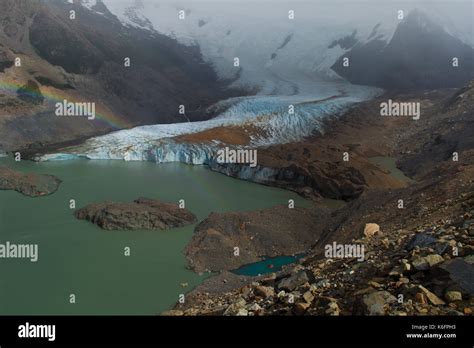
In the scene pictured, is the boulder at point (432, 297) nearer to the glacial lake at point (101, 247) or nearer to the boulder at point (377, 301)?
the boulder at point (377, 301)

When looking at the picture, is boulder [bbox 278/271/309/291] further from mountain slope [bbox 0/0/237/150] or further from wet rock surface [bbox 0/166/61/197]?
mountain slope [bbox 0/0/237/150]

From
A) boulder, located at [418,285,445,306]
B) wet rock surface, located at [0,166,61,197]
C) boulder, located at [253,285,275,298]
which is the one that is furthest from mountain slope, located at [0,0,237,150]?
boulder, located at [418,285,445,306]

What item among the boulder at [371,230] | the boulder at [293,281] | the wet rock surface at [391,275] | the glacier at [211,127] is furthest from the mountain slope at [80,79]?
the boulder at [293,281]

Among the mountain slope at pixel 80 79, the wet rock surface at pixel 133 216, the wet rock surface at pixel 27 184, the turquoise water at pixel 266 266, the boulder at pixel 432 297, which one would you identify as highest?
the mountain slope at pixel 80 79

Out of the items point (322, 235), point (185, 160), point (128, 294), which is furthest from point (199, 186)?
point (128, 294)

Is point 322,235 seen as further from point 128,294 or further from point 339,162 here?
point 339,162

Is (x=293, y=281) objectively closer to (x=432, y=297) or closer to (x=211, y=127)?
(x=432, y=297)
